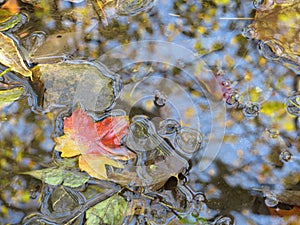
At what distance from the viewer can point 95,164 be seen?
5.08 feet

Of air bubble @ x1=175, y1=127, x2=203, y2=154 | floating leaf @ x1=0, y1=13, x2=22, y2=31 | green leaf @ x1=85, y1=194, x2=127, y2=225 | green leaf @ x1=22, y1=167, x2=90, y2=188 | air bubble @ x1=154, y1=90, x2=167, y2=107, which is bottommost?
green leaf @ x1=85, y1=194, x2=127, y2=225

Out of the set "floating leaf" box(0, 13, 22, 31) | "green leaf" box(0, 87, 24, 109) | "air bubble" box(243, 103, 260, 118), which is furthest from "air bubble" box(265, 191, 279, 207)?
"floating leaf" box(0, 13, 22, 31)

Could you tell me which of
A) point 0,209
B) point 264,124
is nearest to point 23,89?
point 0,209

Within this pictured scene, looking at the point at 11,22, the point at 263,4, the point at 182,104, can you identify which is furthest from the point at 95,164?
the point at 263,4

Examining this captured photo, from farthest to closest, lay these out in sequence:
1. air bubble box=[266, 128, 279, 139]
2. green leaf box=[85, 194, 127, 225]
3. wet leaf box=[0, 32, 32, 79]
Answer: wet leaf box=[0, 32, 32, 79] < air bubble box=[266, 128, 279, 139] < green leaf box=[85, 194, 127, 225]

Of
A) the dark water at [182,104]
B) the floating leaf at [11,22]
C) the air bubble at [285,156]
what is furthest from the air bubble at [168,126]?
the floating leaf at [11,22]

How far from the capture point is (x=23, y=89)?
169 cm

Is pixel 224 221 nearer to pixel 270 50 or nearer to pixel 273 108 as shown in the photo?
pixel 273 108

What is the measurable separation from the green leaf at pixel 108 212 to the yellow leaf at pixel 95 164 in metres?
0.10

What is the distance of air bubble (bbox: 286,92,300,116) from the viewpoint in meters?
1.60

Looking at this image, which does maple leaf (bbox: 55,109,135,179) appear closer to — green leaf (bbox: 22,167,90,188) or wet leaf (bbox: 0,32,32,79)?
green leaf (bbox: 22,167,90,188)

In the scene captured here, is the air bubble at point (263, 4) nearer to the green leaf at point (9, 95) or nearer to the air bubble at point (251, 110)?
the air bubble at point (251, 110)

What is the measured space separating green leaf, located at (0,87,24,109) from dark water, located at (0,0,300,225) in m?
0.02

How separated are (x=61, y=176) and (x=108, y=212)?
0.77 feet
